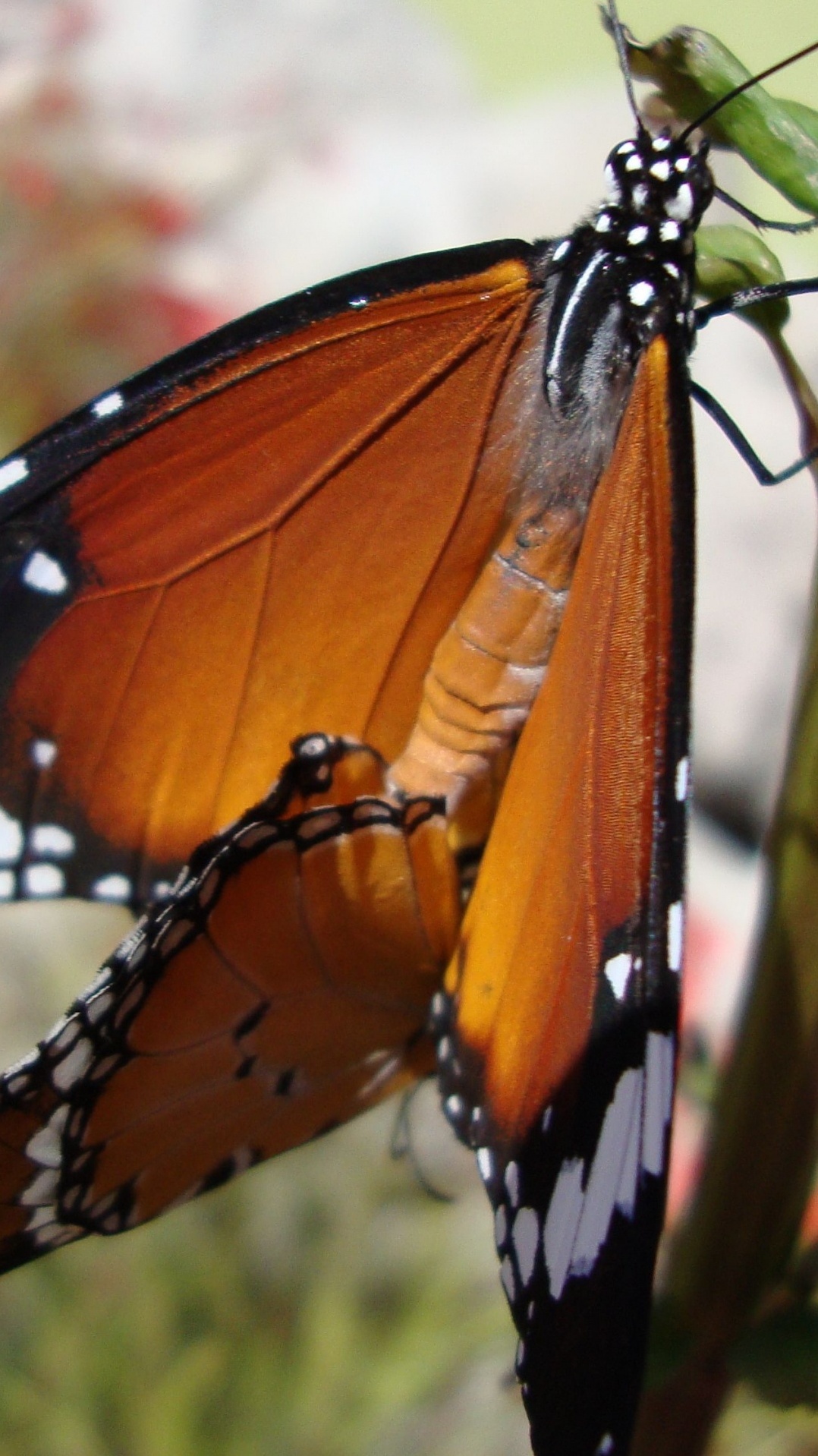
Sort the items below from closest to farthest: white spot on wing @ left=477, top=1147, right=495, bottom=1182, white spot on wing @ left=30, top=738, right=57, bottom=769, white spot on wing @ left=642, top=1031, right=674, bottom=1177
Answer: white spot on wing @ left=642, top=1031, right=674, bottom=1177
white spot on wing @ left=477, top=1147, right=495, bottom=1182
white spot on wing @ left=30, top=738, right=57, bottom=769

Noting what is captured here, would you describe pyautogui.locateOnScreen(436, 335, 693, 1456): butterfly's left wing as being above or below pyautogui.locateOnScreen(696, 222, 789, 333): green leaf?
below

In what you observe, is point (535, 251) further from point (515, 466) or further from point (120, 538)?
point (120, 538)

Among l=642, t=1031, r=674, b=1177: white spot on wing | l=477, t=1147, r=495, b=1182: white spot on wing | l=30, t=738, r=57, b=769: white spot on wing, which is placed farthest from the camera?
l=30, t=738, r=57, b=769: white spot on wing

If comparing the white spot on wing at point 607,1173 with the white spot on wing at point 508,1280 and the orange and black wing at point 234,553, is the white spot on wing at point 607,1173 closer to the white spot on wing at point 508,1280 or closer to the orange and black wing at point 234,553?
the white spot on wing at point 508,1280

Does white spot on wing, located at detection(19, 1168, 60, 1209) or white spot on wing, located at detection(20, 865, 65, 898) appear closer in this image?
white spot on wing, located at detection(19, 1168, 60, 1209)

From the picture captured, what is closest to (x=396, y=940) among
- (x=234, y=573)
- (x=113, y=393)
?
(x=234, y=573)

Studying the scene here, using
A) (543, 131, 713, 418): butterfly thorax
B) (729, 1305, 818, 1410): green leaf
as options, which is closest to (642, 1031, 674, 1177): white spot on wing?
(729, 1305, 818, 1410): green leaf

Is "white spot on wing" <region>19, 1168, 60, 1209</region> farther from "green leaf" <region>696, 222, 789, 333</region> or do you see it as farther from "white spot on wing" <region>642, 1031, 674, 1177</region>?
"green leaf" <region>696, 222, 789, 333</region>
